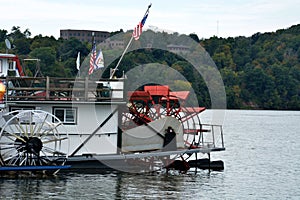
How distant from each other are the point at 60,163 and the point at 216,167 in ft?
34.5

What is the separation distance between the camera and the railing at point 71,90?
32375 millimetres

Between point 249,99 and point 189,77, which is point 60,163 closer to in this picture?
point 189,77

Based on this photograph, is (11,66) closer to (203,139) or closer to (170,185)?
(170,185)

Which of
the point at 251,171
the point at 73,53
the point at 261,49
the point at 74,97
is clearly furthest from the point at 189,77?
the point at 74,97

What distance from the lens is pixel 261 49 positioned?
586 ft

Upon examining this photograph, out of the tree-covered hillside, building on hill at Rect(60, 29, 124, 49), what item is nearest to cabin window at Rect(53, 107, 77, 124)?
the tree-covered hillside

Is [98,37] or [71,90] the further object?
[98,37]

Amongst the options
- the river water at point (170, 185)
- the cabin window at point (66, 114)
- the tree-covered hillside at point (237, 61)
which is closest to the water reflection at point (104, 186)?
the river water at point (170, 185)

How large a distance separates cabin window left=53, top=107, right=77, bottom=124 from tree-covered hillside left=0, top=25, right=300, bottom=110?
56.6 m

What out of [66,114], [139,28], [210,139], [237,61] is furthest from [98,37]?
[66,114]

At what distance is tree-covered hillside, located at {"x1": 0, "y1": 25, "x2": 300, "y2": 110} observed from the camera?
338ft

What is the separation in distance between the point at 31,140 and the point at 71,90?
2915mm

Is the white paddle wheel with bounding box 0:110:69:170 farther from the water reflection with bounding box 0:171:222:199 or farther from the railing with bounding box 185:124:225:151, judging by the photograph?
the railing with bounding box 185:124:225:151

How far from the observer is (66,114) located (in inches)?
1304
